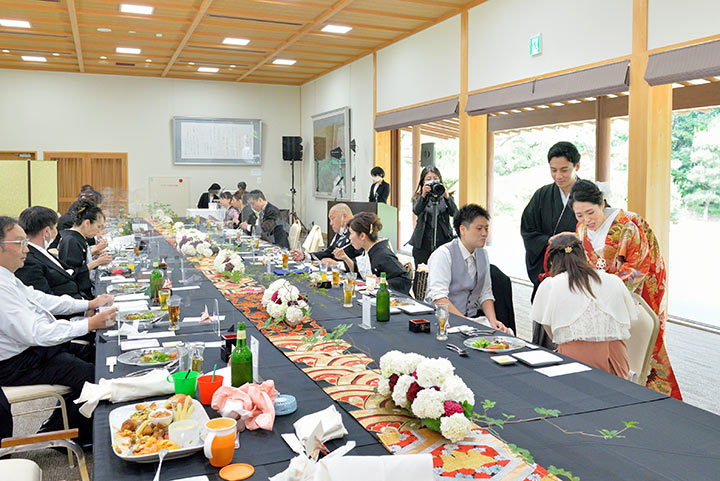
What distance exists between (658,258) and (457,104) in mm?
4995

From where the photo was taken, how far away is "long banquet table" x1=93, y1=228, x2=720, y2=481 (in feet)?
5.18

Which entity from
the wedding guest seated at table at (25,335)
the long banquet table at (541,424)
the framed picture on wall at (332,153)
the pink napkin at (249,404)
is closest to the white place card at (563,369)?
the long banquet table at (541,424)

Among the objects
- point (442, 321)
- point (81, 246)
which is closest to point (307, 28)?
point (81, 246)

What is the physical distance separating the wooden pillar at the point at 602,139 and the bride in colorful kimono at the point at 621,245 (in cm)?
414

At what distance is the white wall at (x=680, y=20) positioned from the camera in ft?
15.9

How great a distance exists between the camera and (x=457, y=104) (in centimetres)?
827

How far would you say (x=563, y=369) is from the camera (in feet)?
7.79

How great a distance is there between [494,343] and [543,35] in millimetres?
5031

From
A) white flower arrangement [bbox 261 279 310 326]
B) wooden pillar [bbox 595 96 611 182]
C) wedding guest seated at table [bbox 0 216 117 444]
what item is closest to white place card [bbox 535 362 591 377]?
white flower arrangement [bbox 261 279 310 326]

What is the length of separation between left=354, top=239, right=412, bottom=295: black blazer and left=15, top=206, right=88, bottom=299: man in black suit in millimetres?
2137

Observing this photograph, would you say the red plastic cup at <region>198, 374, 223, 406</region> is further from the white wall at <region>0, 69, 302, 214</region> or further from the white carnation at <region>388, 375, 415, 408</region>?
the white wall at <region>0, 69, 302, 214</region>

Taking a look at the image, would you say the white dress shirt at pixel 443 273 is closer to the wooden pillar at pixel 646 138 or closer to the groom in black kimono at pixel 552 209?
the groom in black kimono at pixel 552 209

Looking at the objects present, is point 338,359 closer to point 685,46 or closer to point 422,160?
point 685,46

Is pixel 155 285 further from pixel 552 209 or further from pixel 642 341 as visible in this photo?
pixel 552 209
